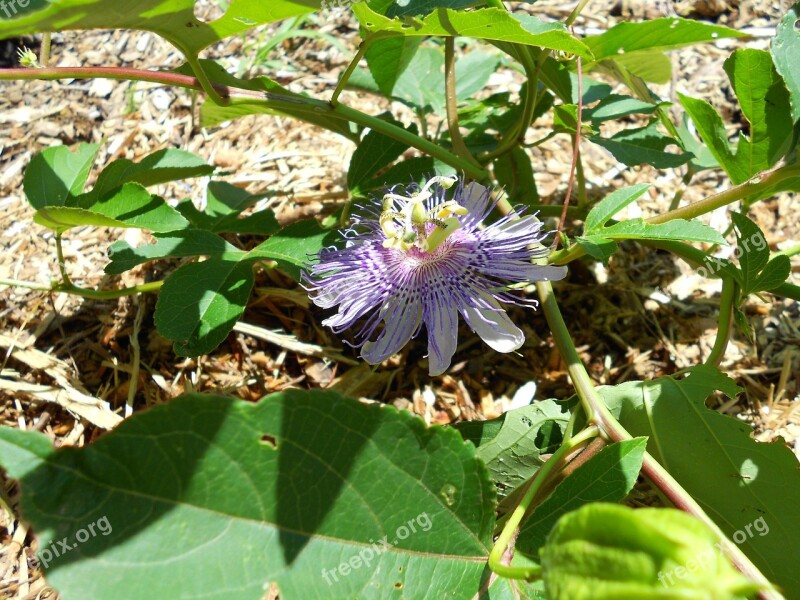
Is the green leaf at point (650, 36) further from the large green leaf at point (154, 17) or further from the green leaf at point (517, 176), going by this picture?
the large green leaf at point (154, 17)

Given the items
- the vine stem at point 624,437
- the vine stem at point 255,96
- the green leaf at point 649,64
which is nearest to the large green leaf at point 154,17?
the vine stem at point 255,96

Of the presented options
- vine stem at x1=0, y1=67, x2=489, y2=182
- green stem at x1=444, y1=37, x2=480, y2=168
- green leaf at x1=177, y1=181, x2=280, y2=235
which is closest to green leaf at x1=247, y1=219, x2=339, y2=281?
green leaf at x1=177, y1=181, x2=280, y2=235

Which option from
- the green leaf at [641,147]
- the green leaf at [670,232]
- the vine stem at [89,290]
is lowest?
the vine stem at [89,290]

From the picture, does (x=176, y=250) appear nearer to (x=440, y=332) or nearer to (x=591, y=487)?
(x=440, y=332)

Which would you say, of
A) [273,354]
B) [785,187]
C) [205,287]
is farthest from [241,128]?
[785,187]

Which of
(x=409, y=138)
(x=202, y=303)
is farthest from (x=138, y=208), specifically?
(x=409, y=138)

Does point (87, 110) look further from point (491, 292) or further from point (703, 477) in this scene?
point (703, 477)
